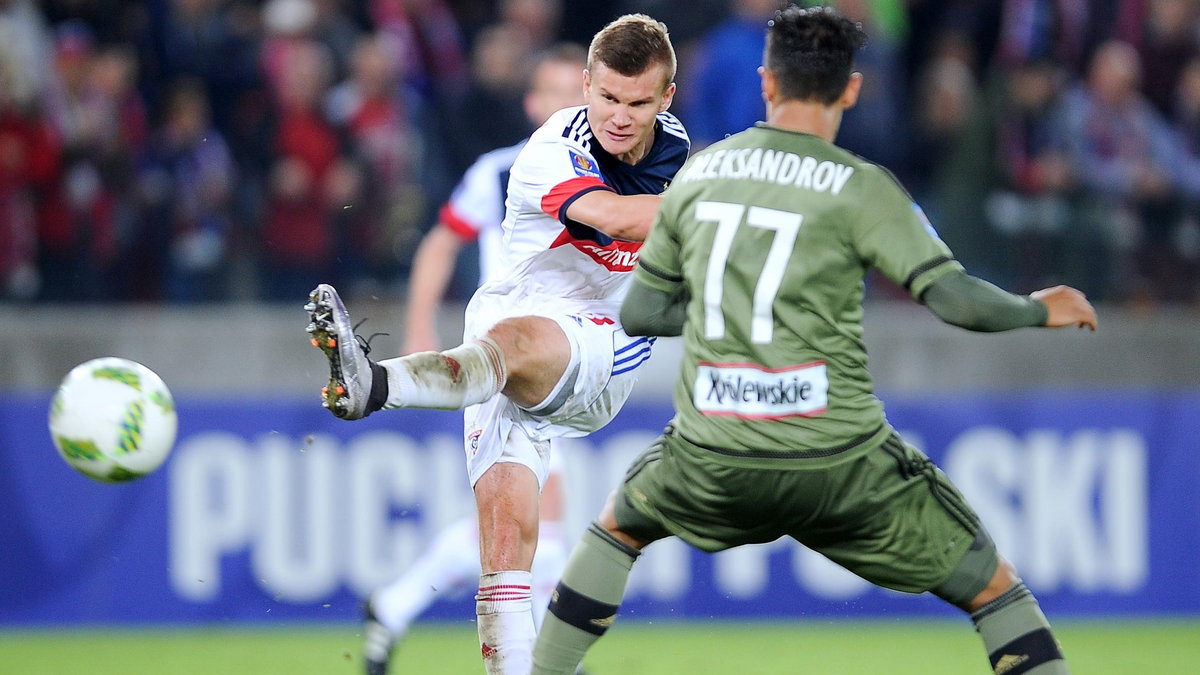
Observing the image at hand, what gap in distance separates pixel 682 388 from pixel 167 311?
6.21 metres

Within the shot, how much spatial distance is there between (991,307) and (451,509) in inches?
216

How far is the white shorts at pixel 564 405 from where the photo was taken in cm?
548

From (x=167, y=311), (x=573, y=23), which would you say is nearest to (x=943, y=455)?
(x=573, y=23)

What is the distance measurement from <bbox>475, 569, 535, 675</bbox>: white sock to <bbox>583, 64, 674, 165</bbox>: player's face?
1.44 metres

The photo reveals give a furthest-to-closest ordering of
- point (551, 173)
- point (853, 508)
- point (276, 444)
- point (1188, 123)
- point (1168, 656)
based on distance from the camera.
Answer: point (1188, 123) → point (276, 444) → point (1168, 656) → point (551, 173) → point (853, 508)

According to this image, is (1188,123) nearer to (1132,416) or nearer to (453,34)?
(1132,416)

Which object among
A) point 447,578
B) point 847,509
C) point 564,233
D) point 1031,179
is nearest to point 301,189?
point 447,578

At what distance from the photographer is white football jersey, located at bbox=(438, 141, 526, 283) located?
301 inches

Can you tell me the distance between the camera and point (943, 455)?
973 centimetres

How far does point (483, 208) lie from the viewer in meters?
7.69

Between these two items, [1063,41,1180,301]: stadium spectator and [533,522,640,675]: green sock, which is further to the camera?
[1063,41,1180,301]: stadium spectator

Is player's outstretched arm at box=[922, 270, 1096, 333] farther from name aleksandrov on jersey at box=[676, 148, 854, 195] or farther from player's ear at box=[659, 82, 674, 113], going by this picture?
player's ear at box=[659, 82, 674, 113]

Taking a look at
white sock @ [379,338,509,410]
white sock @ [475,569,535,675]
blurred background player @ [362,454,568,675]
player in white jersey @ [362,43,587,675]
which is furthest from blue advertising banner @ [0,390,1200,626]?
white sock @ [379,338,509,410]

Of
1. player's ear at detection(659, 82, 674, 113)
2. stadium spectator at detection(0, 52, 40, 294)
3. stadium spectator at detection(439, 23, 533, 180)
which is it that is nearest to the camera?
player's ear at detection(659, 82, 674, 113)
